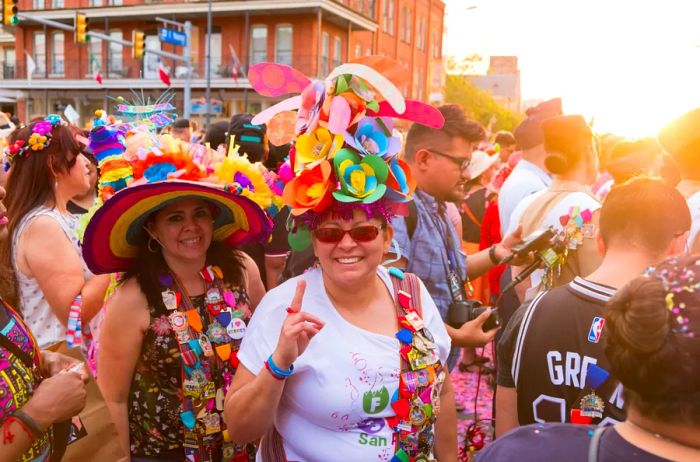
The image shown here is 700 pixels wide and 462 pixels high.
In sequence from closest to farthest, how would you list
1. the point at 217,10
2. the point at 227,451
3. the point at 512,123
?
the point at 227,451 < the point at 217,10 < the point at 512,123

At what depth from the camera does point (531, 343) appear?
2389mm

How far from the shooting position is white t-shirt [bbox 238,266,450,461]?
7.23 ft

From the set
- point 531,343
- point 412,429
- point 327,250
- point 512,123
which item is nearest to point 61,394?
point 327,250

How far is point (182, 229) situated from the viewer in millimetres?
2826

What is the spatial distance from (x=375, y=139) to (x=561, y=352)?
1.03 metres

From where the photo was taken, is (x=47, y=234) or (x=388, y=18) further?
(x=388, y=18)

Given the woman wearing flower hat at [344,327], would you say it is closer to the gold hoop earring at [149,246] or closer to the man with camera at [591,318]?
the man with camera at [591,318]

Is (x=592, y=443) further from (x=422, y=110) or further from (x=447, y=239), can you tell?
(x=447, y=239)

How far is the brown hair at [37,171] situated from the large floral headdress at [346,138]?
1.53 m

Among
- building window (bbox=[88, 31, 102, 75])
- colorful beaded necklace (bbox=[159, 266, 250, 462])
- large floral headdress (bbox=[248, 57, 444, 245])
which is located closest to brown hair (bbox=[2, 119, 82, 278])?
colorful beaded necklace (bbox=[159, 266, 250, 462])

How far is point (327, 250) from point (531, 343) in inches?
32.8

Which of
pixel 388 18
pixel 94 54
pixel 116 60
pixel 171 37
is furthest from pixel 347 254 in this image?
pixel 388 18

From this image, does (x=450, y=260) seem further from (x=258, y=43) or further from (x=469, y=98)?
(x=469, y=98)

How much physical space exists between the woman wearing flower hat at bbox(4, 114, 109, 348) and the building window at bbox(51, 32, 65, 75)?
36.8m
